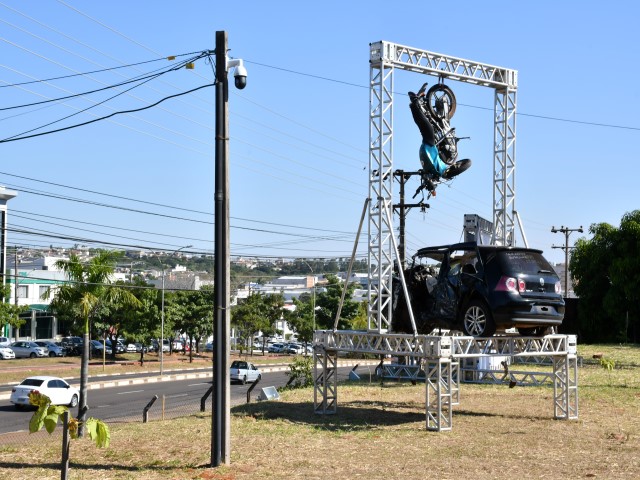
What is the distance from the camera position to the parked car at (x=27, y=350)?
6238cm

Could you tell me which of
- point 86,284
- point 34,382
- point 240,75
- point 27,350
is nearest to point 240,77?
point 240,75

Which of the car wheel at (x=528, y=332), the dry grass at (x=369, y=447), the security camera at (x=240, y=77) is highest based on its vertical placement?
the security camera at (x=240, y=77)

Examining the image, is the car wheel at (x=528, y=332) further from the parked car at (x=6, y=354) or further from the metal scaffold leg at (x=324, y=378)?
the parked car at (x=6, y=354)

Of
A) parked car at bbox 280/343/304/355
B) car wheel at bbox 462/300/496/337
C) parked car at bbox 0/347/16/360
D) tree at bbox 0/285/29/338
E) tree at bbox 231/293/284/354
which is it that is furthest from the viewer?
parked car at bbox 280/343/304/355

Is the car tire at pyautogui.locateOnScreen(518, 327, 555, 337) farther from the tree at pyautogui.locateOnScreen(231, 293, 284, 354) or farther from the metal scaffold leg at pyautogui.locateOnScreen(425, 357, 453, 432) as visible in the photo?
the tree at pyautogui.locateOnScreen(231, 293, 284, 354)

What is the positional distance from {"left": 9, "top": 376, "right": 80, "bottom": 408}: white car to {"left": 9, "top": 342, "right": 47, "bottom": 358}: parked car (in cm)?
3217

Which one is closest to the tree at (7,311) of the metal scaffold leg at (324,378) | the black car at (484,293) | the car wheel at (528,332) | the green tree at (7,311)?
the green tree at (7,311)

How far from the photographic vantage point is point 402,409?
21.5 meters

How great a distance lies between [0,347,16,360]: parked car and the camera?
60378mm

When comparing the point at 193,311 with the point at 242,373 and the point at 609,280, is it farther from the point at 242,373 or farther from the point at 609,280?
the point at 609,280

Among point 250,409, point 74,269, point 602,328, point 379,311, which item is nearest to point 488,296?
point 379,311

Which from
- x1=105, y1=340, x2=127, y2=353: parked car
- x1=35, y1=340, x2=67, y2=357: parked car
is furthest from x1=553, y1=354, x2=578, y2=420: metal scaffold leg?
x1=105, y1=340, x2=127, y2=353: parked car

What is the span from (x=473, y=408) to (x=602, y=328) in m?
41.5

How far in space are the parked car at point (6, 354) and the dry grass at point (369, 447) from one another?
4350 centimetres
